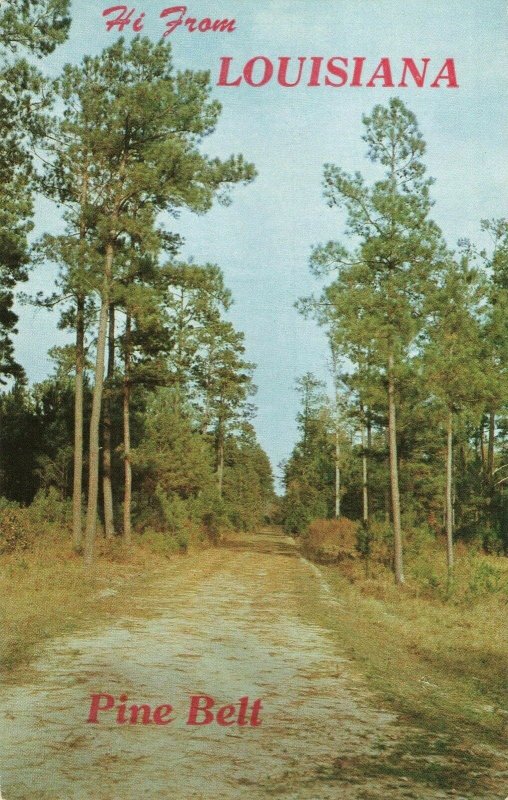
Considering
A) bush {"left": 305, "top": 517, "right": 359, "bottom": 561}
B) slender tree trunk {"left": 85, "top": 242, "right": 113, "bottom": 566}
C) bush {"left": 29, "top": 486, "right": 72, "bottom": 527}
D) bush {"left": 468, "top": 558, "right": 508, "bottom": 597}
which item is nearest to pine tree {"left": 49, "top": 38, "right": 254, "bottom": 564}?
slender tree trunk {"left": 85, "top": 242, "right": 113, "bottom": 566}

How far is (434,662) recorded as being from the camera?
36.8 ft

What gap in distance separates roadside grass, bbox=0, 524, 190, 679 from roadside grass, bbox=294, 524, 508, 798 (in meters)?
3.97

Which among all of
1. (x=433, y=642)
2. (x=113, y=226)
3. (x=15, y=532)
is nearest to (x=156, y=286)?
(x=113, y=226)

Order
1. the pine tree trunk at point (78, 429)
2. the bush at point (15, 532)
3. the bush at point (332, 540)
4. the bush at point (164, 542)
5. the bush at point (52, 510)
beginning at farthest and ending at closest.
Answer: the bush at point (332, 540)
the bush at point (164, 542)
the bush at point (52, 510)
the pine tree trunk at point (78, 429)
the bush at point (15, 532)

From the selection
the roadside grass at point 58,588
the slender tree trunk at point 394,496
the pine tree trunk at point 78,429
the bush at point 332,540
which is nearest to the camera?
the roadside grass at point 58,588

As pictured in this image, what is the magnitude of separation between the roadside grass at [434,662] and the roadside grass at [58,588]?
13.0ft

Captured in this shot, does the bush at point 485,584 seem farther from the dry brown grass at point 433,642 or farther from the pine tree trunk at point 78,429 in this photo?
the pine tree trunk at point 78,429

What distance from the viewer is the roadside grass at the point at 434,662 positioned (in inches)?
228

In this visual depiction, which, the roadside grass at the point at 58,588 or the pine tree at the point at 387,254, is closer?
the roadside grass at the point at 58,588

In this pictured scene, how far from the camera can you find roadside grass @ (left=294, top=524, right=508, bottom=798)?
5.79 m

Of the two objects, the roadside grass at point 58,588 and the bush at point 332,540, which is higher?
the bush at point 332,540

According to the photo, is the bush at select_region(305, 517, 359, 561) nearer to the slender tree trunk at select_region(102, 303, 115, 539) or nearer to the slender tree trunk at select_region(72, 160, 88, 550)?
the slender tree trunk at select_region(102, 303, 115, 539)

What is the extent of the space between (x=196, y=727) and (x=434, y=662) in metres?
5.79

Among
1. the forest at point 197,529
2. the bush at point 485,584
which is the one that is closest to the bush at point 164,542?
the forest at point 197,529
